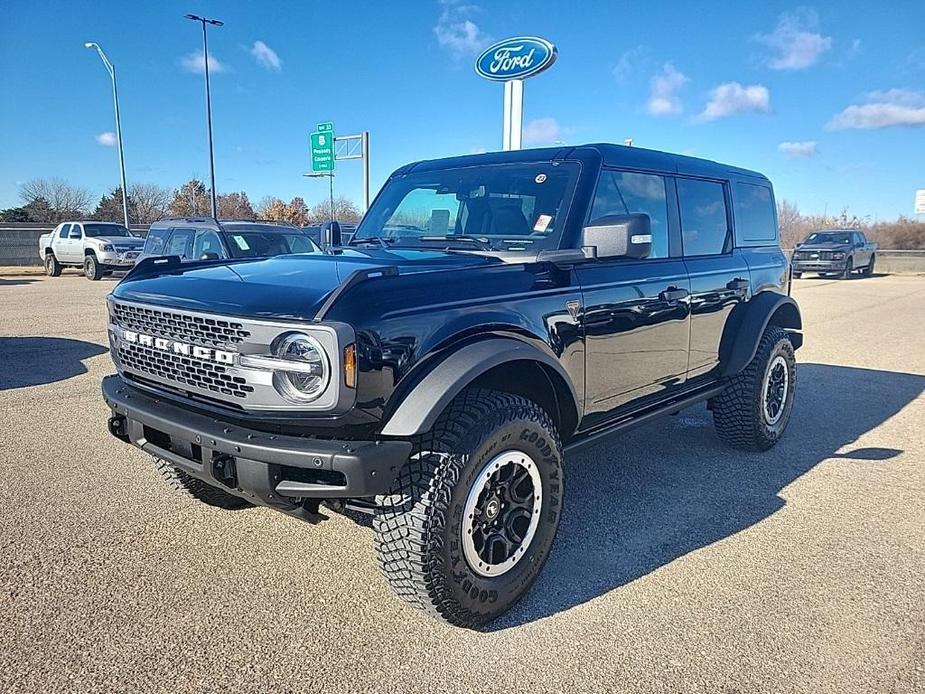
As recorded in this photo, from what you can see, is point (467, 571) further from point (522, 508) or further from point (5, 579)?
point (5, 579)

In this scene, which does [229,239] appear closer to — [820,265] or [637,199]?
[637,199]

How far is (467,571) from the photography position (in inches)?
108

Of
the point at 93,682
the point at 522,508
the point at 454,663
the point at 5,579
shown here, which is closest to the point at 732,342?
the point at 522,508

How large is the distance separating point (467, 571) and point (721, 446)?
3236 mm

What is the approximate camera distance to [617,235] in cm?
320

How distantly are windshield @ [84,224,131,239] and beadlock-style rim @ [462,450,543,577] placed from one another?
22.7 m

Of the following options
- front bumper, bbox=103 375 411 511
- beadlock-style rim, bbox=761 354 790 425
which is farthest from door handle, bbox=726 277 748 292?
front bumper, bbox=103 375 411 511

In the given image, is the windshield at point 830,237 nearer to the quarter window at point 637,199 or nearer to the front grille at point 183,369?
the quarter window at point 637,199

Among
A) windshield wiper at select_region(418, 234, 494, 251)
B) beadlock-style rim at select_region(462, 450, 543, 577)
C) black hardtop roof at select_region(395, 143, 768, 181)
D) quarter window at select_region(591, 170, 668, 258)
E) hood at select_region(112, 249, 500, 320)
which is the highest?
black hardtop roof at select_region(395, 143, 768, 181)

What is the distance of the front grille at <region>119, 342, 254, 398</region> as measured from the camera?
8.53 ft

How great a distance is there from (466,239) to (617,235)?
84cm

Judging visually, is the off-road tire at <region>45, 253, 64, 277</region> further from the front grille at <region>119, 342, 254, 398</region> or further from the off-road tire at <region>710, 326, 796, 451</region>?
the off-road tire at <region>710, 326, 796, 451</region>

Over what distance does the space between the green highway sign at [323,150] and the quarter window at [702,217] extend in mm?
28330

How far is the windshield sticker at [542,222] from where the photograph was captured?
11.5ft
